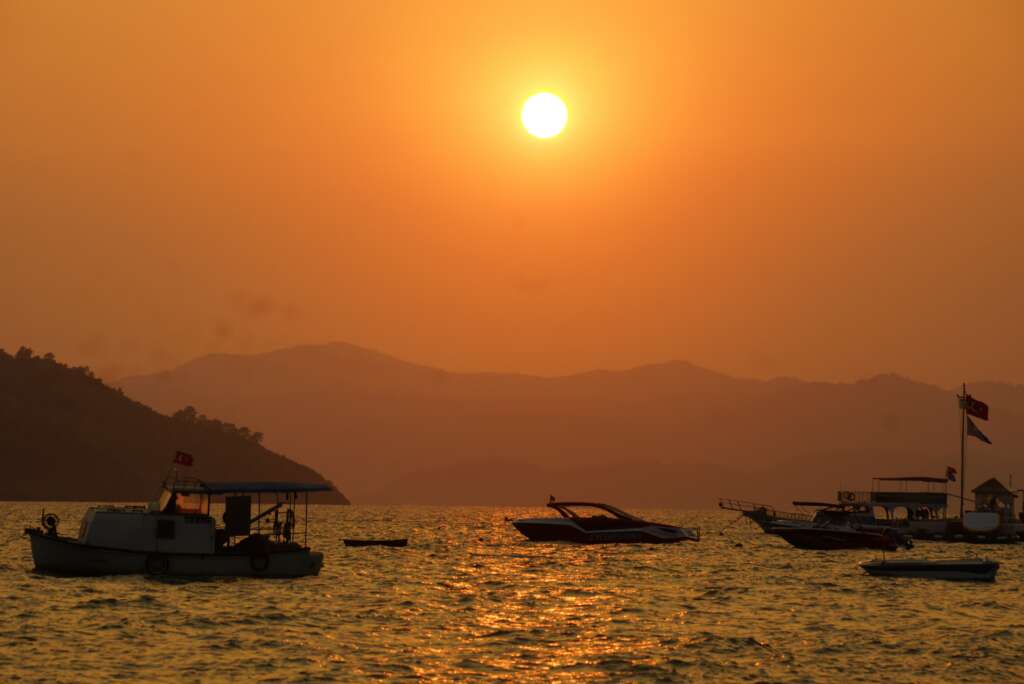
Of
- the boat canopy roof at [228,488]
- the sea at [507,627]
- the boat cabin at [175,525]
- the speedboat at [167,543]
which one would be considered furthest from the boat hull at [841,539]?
the boat cabin at [175,525]

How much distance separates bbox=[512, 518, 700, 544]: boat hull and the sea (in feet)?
154

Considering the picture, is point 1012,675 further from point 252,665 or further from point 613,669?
point 252,665

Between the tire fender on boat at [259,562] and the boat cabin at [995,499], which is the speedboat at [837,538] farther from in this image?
the tire fender on boat at [259,562]

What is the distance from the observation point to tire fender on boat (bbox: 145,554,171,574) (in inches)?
3041

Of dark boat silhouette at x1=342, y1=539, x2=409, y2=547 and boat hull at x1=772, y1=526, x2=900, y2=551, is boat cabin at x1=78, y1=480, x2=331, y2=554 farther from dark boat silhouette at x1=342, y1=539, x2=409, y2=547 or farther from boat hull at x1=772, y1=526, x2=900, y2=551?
boat hull at x1=772, y1=526, x2=900, y2=551

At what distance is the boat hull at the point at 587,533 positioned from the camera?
153625 mm

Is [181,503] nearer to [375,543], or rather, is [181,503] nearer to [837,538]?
[375,543]

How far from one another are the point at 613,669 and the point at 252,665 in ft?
44.3

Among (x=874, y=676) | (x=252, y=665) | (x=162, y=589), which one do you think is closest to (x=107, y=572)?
(x=162, y=589)

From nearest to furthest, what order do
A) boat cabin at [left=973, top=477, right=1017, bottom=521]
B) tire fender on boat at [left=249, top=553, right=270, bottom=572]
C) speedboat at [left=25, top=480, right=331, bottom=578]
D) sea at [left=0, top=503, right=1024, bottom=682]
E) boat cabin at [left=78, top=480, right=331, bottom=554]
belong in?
sea at [left=0, top=503, right=1024, bottom=682] → speedboat at [left=25, top=480, right=331, bottom=578] → boat cabin at [left=78, top=480, right=331, bottom=554] → tire fender on boat at [left=249, top=553, right=270, bottom=572] → boat cabin at [left=973, top=477, right=1017, bottom=521]

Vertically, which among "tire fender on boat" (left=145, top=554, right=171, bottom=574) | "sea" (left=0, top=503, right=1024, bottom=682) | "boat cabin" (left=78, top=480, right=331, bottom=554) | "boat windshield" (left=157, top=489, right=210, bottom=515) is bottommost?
"sea" (left=0, top=503, right=1024, bottom=682)

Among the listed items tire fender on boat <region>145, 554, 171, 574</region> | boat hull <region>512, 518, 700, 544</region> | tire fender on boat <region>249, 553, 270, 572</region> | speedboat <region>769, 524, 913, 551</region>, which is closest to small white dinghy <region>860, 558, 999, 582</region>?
tire fender on boat <region>249, 553, 270, 572</region>

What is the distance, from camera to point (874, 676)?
52.4 metres

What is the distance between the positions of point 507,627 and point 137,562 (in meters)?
23.7
